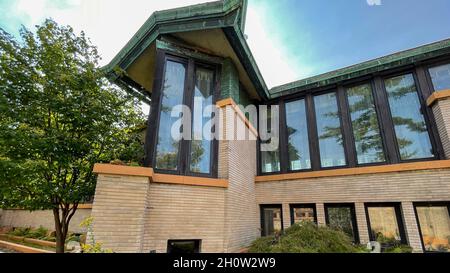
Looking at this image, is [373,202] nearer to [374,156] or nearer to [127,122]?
[374,156]

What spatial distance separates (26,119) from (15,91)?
617 mm

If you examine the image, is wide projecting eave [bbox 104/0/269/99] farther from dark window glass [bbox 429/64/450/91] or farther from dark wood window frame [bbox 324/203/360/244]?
dark window glass [bbox 429/64/450/91]

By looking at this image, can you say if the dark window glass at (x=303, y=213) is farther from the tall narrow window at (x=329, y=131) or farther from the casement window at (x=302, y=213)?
the tall narrow window at (x=329, y=131)

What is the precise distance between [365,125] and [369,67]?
193 centimetres

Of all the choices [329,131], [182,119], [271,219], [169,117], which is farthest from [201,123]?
[329,131]

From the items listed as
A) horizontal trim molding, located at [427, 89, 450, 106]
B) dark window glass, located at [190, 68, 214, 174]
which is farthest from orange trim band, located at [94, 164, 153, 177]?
horizontal trim molding, located at [427, 89, 450, 106]

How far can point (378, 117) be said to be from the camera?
262 inches

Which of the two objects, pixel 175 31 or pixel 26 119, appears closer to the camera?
pixel 26 119

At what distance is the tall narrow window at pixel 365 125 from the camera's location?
643 centimetres

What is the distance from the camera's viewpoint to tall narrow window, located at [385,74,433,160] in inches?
235

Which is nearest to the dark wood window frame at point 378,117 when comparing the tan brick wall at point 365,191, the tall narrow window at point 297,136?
the tall narrow window at point 297,136

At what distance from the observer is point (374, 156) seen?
6.38 m

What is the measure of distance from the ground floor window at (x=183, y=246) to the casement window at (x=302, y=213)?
3.50 metres

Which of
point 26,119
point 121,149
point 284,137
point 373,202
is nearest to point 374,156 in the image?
point 373,202
